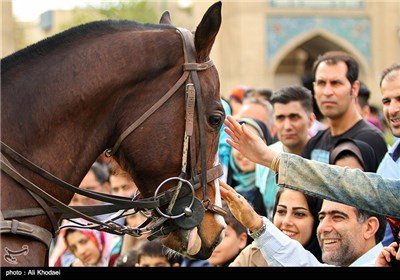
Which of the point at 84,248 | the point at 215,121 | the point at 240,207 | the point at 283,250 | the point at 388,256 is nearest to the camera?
the point at 215,121

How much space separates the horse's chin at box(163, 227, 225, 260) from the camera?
3701 millimetres

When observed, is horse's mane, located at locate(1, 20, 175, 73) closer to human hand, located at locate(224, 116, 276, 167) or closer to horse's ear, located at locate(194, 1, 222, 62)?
horse's ear, located at locate(194, 1, 222, 62)

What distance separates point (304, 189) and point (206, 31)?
886mm

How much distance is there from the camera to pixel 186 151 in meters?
3.61

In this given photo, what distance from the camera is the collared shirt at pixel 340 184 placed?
3.85 metres

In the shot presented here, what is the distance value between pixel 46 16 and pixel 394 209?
158 feet

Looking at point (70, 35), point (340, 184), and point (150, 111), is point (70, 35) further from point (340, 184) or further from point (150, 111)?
point (340, 184)

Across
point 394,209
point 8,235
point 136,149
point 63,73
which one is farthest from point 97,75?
point 394,209

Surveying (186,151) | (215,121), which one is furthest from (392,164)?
(186,151)

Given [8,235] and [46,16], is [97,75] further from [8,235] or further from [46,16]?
[46,16]

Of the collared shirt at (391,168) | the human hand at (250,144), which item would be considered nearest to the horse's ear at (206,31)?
the human hand at (250,144)

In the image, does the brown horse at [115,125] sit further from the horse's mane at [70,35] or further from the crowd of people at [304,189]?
the crowd of people at [304,189]

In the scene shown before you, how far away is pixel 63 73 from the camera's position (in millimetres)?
3471

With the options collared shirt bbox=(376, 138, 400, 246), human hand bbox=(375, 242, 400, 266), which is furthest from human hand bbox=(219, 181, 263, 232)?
collared shirt bbox=(376, 138, 400, 246)
